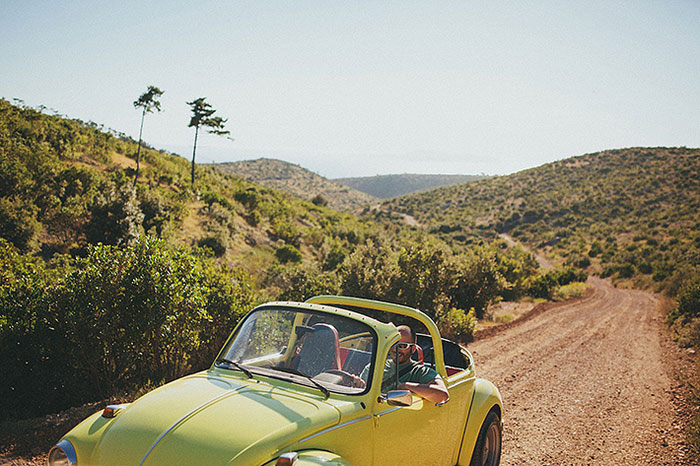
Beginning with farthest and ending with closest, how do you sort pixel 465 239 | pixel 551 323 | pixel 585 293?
pixel 465 239 < pixel 585 293 < pixel 551 323

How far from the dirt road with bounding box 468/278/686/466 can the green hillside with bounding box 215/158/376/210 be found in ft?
297

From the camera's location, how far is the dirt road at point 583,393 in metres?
6.19

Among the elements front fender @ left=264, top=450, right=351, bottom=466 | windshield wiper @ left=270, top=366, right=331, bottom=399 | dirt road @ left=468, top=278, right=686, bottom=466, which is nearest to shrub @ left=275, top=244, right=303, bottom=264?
dirt road @ left=468, top=278, right=686, bottom=466

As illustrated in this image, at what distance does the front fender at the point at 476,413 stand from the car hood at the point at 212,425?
6.77 feet

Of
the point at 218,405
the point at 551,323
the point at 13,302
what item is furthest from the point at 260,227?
the point at 218,405

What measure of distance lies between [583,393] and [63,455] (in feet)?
28.7

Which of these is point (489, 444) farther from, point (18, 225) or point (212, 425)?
point (18, 225)

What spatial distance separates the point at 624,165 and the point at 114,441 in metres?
88.2

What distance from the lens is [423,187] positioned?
159 metres

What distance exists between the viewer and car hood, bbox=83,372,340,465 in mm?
2566

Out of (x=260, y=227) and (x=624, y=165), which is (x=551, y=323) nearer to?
(x=260, y=227)

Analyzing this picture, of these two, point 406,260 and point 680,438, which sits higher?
point 406,260

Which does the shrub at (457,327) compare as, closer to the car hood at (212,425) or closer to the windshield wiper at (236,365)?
the windshield wiper at (236,365)

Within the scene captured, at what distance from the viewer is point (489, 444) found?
5.05 meters
